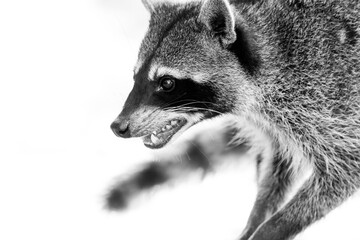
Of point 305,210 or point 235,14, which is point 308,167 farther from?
point 235,14

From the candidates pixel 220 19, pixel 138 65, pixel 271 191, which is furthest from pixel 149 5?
pixel 271 191

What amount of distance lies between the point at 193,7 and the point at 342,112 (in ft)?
4.16

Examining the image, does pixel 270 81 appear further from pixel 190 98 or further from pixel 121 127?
pixel 121 127

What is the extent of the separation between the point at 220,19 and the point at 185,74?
1.40ft

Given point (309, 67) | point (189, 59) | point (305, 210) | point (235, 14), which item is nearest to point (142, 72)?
point (189, 59)

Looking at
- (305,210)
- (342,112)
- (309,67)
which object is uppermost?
(309,67)

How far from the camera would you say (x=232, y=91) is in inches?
199

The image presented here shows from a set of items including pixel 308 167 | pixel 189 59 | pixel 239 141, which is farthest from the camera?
pixel 239 141

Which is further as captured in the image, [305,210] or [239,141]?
[239,141]

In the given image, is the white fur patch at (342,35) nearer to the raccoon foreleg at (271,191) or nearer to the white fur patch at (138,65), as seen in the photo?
the raccoon foreleg at (271,191)

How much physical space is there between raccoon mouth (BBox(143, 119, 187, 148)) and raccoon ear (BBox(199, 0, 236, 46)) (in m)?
0.64

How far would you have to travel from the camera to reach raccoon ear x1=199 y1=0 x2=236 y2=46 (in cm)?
475

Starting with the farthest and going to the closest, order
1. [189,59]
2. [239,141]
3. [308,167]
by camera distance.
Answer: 1. [239,141]
2. [308,167]
3. [189,59]

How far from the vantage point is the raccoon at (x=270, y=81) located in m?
A: 4.90
